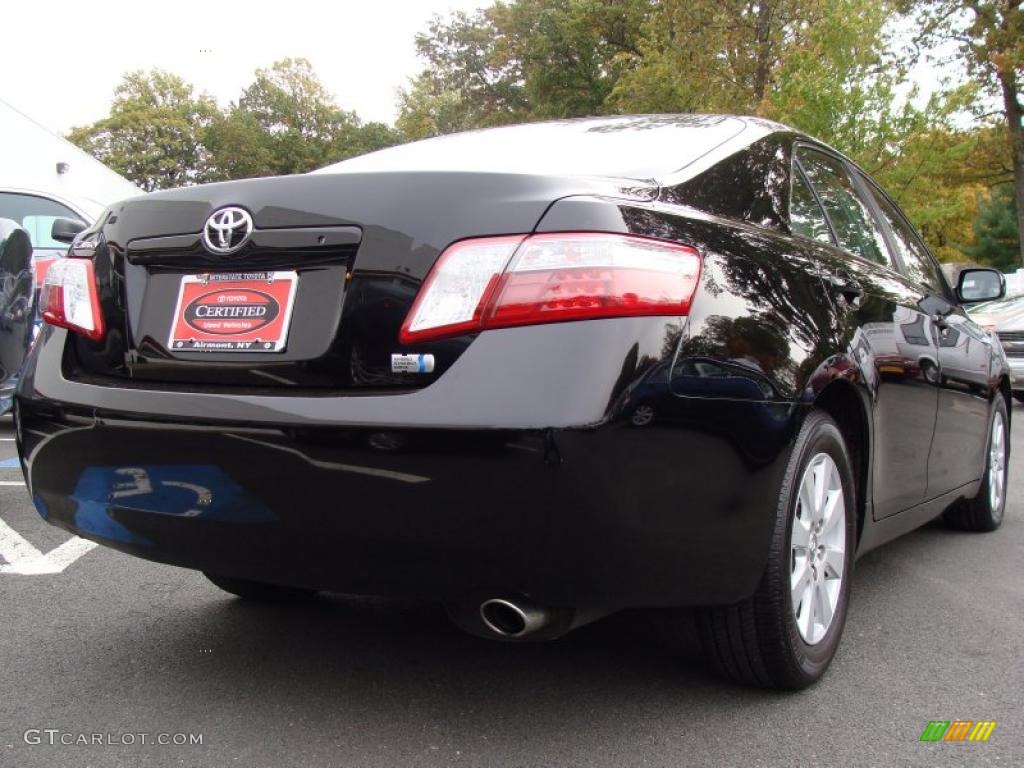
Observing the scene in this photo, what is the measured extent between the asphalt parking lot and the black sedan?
0.22 m

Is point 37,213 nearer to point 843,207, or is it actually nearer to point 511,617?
point 843,207

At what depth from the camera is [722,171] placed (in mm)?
2617

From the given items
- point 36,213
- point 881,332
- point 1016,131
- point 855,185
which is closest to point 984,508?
point 855,185

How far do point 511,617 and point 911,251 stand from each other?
2.73 m

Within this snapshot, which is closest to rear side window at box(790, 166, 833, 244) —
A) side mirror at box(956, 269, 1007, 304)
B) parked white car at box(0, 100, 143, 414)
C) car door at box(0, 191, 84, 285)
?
side mirror at box(956, 269, 1007, 304)

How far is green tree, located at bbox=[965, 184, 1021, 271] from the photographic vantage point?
150ft

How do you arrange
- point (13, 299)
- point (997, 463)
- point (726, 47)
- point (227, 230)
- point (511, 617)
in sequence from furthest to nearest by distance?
point (726, 47) → point (13, 299) → point (997, 463) → point (227, 230) → point (511, 617)

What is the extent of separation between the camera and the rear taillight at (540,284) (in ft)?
6.37

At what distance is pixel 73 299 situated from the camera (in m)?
2.49

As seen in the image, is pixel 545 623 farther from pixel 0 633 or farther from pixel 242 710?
pixel 0 633

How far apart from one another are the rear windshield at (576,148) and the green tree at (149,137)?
196ft

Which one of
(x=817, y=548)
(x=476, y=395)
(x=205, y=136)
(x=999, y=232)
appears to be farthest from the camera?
(x=205, y=136)

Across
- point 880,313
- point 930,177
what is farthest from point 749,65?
point 880,313

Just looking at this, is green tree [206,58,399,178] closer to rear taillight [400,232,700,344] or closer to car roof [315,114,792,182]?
car roof [315,114,792,182]
